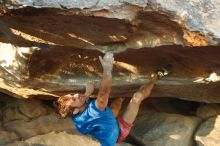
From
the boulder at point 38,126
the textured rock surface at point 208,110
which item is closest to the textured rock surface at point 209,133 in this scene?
the textured rock surface at point 208,110

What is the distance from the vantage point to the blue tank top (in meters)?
5.10

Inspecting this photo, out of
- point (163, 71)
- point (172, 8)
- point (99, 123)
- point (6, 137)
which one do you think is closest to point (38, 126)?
point (6, 137)

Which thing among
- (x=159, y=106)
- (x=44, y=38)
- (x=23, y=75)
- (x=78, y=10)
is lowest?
(x=159, y=106)

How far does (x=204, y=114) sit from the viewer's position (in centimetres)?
682

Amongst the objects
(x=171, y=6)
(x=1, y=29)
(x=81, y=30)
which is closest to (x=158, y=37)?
(x=171, y=6)

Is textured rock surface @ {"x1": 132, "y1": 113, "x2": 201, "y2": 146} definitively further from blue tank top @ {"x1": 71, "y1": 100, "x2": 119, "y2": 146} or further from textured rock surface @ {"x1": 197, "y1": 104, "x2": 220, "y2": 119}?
blue tank top @ {"x1": 71, "y1": 100, "x2": 119, "y2": 146}

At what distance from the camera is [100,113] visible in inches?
200

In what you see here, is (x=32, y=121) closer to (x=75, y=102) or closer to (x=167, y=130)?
(x=167, y=130)

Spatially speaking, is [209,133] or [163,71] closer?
[163,71]

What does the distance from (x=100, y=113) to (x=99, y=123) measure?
16 cm

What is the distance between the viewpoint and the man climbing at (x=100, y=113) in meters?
4.94

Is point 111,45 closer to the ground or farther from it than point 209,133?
farther from it

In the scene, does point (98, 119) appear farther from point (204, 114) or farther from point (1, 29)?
point (204, 114)

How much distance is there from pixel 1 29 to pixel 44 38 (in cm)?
49
